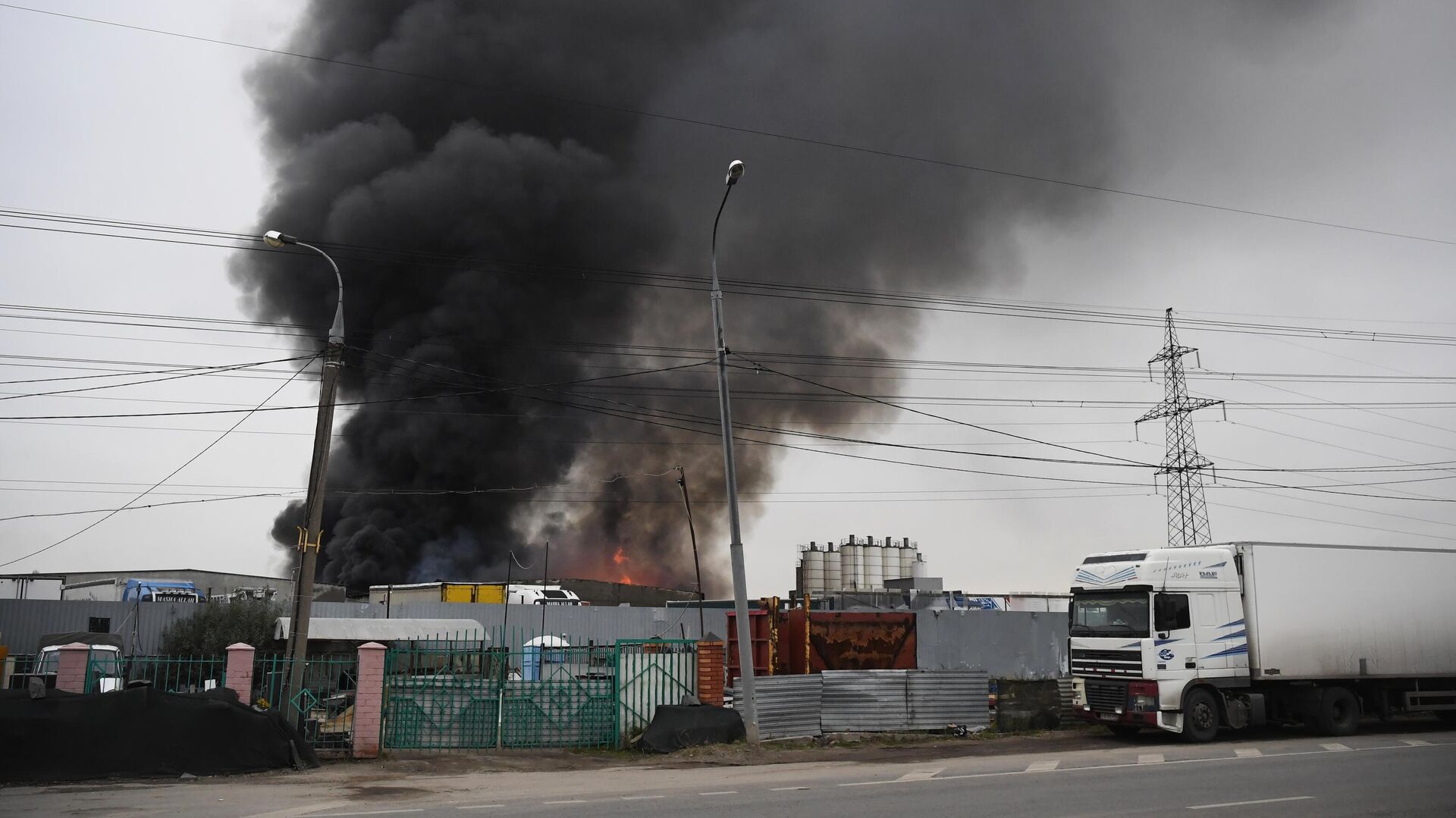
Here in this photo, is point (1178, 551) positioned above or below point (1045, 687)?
above

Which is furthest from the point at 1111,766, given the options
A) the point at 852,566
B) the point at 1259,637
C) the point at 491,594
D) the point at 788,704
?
the point at 852,566

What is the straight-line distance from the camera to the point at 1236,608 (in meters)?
17.9

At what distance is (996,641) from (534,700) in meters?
25.1

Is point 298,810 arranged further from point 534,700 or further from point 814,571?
point 814,571

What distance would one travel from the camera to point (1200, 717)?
1734 cm

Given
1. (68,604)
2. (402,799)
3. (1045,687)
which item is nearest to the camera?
(402,799)

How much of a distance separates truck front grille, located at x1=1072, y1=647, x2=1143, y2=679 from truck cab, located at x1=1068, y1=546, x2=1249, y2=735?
0.02 metres

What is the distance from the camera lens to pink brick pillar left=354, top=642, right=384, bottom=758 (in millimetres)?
15156

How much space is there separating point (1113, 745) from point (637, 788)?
9781 mm

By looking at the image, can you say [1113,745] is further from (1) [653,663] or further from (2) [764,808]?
(2) [764,808]

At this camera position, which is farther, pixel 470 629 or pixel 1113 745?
pixel 470 629

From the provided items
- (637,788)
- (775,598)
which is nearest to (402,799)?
(637,788)

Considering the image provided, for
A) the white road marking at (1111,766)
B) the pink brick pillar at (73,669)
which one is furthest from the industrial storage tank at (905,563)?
the pink brick pillar at (73,669)

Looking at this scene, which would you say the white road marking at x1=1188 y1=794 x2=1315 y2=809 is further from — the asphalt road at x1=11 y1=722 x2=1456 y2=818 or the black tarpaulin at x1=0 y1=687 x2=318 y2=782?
the black tarpaulin at x1=0 y1=687 x2=318 y2=782
